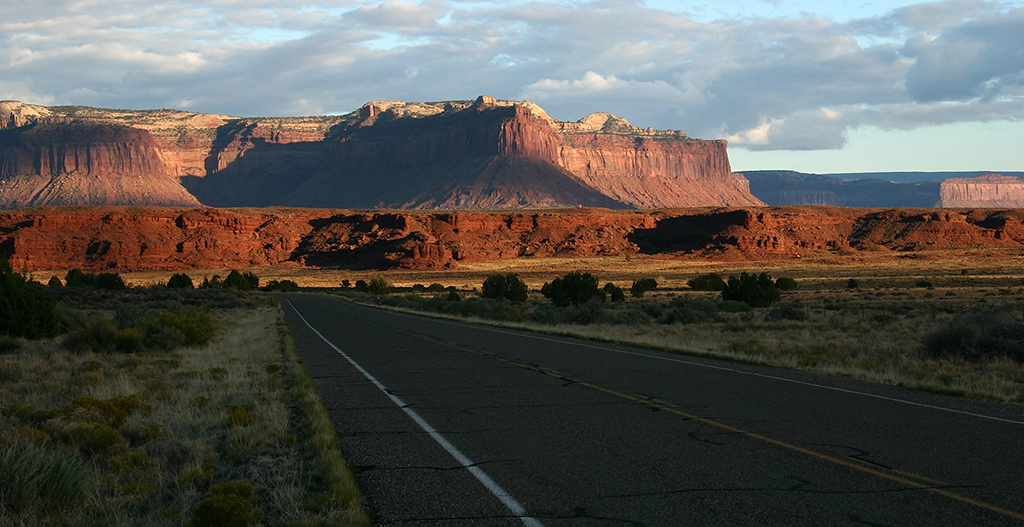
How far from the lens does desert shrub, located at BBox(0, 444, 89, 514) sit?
5949mm

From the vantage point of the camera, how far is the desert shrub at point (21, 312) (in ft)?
69.5

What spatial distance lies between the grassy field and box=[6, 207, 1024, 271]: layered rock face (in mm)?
92767

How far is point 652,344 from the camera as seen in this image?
19219mm

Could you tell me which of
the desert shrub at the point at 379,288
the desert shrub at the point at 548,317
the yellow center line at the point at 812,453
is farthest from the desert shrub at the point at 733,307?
the desert shrub at the point at 379,288

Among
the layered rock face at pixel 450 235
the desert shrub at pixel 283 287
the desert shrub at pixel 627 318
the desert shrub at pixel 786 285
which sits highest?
the layered rock face at pixel 450 235

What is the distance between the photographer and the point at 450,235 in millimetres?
120812

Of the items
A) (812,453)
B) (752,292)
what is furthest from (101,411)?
(752,292)

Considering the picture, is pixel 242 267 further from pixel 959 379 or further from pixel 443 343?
pixel 959 379

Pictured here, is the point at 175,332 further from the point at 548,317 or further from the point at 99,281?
the point at 99,281

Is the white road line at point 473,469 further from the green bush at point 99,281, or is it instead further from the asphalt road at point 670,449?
the green bush at point 99,281

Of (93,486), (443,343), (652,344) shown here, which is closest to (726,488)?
(93,486)

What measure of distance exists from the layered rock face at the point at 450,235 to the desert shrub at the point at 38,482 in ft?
330

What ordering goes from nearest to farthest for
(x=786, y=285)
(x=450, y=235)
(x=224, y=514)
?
(x=224, y=514) < (x=786, y=285) < (x=450, y=235)

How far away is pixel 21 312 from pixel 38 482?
1791 centimetres
